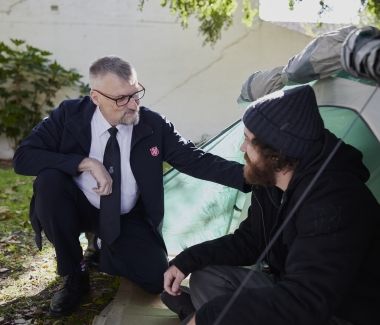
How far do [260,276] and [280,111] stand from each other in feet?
2.18

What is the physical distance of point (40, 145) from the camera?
2664 mm

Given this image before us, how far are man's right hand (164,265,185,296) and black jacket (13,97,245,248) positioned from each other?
61cm

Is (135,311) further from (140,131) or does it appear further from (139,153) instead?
(140,131)

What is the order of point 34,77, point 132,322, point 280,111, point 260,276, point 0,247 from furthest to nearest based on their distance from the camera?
point 34,77, point 0,247, point 132,322, point 260,276, point 280,111

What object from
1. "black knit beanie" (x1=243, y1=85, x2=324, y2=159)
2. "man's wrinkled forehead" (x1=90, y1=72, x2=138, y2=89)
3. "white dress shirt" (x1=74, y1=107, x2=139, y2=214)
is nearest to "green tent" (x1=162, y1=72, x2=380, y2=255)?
"white dress shirt" (x1=74, y1=107, x2=139, y2=214)

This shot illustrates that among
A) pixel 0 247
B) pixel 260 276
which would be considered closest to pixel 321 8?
pixel 260 276

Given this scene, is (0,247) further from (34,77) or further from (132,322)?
(34,77)

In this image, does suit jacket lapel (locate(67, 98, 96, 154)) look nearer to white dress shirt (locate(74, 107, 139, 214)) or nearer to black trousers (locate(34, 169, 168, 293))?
white dress shirt (locate(74, 107, 139, 214))

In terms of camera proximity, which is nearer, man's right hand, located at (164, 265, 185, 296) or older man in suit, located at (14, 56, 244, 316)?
man's right hand, located at (164, 265, 185, 296)

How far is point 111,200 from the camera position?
2.65 metres

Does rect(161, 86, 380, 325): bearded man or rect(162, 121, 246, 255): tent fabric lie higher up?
rect(161, 86, 380, 325): bearded man

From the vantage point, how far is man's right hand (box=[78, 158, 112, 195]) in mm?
2547

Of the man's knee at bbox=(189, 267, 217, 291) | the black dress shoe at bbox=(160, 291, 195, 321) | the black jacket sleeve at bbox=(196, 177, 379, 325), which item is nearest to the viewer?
the black jacket sleeve at bbox=(196, 177, 379, 325)

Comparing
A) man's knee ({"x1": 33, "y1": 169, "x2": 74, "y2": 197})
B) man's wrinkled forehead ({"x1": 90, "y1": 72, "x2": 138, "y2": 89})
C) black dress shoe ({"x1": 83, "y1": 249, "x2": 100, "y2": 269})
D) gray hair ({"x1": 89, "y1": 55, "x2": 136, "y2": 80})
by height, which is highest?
gray hair ({"x1": 89, "y1": 55, "x2": 136, "y2": 80})
